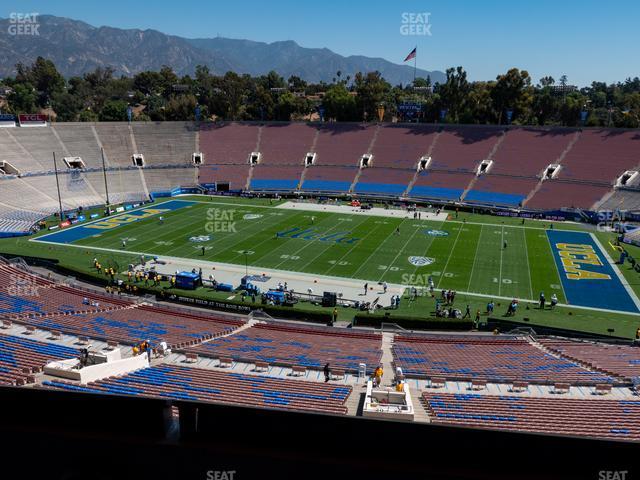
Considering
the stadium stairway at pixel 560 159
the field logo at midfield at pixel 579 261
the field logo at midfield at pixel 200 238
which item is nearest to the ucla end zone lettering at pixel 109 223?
the field logo at midfield at pixel 200 238

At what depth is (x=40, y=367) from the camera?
16.9 m

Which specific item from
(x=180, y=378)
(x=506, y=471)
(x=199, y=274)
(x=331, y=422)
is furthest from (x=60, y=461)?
(x=199, y=274)

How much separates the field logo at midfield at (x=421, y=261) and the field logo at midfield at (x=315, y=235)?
25.1 ft

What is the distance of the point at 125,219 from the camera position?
57844mm

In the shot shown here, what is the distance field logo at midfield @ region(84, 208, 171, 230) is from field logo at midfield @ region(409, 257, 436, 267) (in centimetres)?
3360

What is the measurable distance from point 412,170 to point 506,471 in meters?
73.3

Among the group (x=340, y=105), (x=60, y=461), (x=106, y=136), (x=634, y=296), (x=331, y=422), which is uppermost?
(x=340, y=105)

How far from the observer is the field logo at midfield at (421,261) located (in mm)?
42656

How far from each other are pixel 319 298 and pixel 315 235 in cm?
1691

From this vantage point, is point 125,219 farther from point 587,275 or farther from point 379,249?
point 587,275

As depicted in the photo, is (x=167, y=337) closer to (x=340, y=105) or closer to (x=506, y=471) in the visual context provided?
(x=506, y=471)

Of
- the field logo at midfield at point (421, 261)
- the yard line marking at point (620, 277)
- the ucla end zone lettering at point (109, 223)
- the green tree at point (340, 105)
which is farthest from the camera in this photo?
the green tree at point (340, 105)

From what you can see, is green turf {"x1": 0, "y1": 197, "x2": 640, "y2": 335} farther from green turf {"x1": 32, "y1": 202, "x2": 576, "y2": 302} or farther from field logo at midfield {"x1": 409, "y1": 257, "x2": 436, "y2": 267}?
field logo at midfield {"x1": 409, "y1": 257, "x2": 436, "y2": 267}

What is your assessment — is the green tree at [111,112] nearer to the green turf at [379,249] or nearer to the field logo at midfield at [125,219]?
the field logo at midfield at [125,219]
